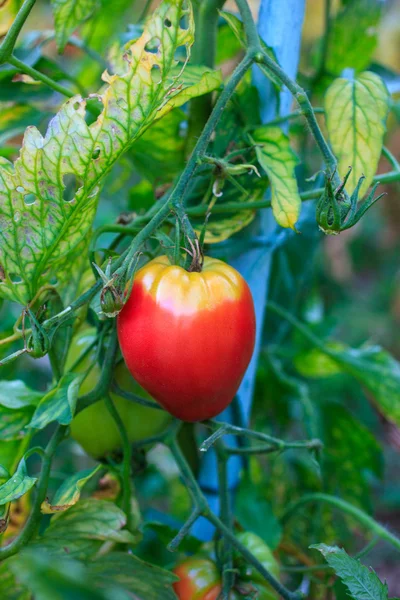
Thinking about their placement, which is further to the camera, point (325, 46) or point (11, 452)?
point (325, 46)

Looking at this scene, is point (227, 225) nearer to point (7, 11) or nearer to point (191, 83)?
point (191, 83)

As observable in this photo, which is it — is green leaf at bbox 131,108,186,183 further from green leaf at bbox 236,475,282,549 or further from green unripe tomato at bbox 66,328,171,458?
green leaf at bbox 236,475,282,549

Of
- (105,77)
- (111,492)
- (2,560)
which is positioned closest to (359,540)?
(111,492)

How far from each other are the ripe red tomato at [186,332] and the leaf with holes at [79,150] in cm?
7

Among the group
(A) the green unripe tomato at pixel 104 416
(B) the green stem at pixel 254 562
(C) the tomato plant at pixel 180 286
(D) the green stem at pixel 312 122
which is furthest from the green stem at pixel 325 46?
(B) the green stem at pixel 254 562

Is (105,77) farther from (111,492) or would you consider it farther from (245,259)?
(111,492)

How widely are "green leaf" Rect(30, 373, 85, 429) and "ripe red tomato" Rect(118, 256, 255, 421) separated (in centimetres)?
6

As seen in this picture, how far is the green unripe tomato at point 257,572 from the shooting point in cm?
53

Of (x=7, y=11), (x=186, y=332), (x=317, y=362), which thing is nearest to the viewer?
(x=186, y=332)

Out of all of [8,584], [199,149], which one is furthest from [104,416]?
[199,149]

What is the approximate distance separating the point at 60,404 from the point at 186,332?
0.41 ft

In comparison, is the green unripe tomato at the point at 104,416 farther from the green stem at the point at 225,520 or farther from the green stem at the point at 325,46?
the green stem at the point at 325,46

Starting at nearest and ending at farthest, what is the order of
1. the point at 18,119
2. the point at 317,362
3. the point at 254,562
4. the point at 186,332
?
the point at 186,332 → the point at 254,562 → the point at 18,119 → the point at 317,362

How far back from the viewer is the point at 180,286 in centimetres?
40
